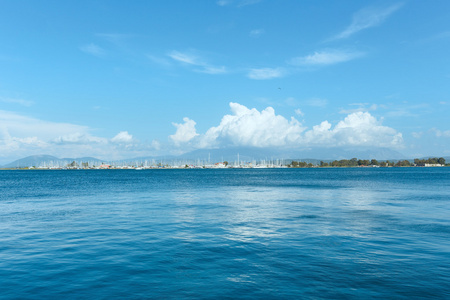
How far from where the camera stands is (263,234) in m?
30.1

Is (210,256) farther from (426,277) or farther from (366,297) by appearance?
(426,277)

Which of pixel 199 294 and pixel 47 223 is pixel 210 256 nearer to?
pixel 199 294

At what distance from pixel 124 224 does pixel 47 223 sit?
9.50m

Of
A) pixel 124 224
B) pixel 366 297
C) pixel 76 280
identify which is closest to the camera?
pixel 366 297

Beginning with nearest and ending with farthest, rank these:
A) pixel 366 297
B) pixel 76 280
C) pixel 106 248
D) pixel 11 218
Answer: pixel 366 297 < pixel 76 280 < pixel 106 248 < pixel 11 218

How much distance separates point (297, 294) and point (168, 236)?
16.2 metres

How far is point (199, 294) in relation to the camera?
16.4m

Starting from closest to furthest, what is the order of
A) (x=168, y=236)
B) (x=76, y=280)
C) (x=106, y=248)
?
(x=76, y=280)
(x=106, y=248)
(x=168, y=236)

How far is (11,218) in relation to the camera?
41.3 meters

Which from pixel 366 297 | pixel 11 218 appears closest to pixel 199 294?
pixel 366 297

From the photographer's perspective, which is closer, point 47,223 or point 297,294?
point 297,294

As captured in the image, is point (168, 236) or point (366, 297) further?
point (168, 236)

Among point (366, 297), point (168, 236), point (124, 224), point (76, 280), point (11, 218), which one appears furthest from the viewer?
point (11, 218)

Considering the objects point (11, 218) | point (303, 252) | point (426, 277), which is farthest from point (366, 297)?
point (11, 218)
